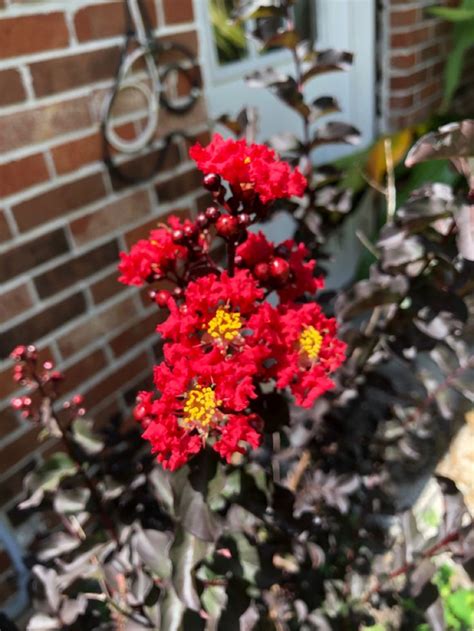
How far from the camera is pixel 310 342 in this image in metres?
0.78

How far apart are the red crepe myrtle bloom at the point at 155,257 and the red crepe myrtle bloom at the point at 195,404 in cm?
16

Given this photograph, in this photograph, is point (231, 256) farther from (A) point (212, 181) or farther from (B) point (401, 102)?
(B) point (401, 102)

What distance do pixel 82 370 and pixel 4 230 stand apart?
0.38 m

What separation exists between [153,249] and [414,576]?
31.0 inches

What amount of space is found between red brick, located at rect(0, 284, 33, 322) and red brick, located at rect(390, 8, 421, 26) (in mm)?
1749

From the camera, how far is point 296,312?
776 millimetres

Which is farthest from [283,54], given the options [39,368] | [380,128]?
[39,368]

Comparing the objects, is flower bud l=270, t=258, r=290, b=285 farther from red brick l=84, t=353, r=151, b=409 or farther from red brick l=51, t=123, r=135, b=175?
red brick l=84, t=353, r=151, b=409

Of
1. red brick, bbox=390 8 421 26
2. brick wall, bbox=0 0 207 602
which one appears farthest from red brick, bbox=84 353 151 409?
red brick, bbox=390 8 421 26

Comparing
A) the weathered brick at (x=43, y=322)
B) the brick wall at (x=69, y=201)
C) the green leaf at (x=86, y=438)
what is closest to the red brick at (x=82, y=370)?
the brick wall at (x=69, y=201)

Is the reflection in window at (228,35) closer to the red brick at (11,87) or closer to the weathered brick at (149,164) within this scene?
the weathered brick at (149,164)

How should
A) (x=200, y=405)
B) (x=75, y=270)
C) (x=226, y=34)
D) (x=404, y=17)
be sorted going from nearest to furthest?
(x=200, y=405) → (x=75, y=270) → (x=226, y=34) → (x=404, y=17)

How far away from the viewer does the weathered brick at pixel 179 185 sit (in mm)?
1368

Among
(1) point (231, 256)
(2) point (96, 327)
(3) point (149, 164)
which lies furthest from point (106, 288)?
(1) point (231, 256)
